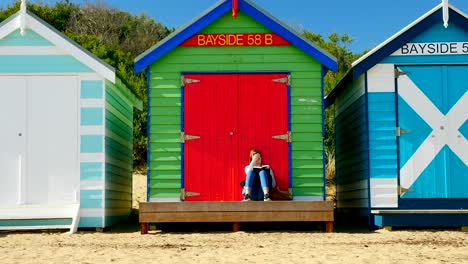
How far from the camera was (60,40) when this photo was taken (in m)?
11.6

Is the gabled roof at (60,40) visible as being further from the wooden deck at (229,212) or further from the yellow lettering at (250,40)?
the wooden deck at (229,212)

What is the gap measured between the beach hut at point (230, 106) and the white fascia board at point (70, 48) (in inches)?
21.6

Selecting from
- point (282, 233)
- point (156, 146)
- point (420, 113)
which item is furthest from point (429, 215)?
point (156, 146)

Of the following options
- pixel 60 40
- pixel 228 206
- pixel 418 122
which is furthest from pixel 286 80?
pixel 60 40

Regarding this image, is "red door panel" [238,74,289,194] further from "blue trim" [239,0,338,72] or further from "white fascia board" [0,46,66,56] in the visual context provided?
"white fascia board" [0,46,66,56]

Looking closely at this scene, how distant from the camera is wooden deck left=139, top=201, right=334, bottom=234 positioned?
10.8 metres

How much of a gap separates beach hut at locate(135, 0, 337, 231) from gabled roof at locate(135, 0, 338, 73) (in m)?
0.02

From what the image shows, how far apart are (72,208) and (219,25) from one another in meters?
3.73

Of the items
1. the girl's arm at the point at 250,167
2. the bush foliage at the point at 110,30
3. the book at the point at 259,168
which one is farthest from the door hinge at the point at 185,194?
the bush foliage at the point at 110,30

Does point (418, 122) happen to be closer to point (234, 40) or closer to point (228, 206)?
point (234, 40)

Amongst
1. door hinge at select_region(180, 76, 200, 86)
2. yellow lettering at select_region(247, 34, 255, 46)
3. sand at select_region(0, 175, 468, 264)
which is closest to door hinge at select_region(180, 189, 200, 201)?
sand at select_region(0, 175, 468, 264)

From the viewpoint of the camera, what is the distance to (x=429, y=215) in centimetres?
1133

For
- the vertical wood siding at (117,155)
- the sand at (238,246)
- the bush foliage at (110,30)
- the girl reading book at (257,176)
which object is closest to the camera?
the sand at (238,246)

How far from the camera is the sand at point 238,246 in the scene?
8250 mm
